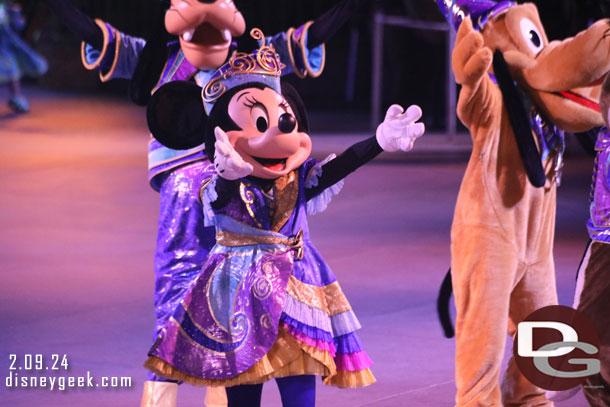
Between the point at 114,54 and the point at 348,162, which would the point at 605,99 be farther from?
the point at 114,54

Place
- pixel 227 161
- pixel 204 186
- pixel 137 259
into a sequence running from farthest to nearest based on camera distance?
pixel 137 259, pixel 204 186, pixel 227 161

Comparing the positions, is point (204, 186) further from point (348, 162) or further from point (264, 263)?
point (348, 162)

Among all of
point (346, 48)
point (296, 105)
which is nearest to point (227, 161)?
point (296, 105)

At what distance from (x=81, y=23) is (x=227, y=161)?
4.48 ft

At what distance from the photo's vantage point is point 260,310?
11.7 feet

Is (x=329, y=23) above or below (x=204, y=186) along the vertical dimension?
above

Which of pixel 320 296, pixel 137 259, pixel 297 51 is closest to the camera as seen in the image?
pixel 320 296

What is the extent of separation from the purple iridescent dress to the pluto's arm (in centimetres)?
68

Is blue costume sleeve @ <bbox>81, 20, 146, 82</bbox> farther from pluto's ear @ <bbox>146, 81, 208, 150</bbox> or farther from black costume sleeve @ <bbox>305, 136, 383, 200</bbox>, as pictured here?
black costume sleeve @ <bbox>305, 136, 383, 200</bbox>

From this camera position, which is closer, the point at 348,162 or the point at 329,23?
the point at 348,162

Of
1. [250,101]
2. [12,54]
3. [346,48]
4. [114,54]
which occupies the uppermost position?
[346,48]

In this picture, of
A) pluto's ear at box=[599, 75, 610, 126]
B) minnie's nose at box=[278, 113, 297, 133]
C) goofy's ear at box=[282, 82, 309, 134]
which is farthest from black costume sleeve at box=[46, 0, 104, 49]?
pluto's ear at box=[599, 75, 610, 126]

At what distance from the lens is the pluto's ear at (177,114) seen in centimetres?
398

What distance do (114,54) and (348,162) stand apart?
133cm
